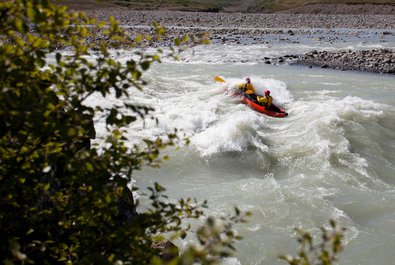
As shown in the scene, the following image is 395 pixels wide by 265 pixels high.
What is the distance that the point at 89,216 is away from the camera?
138 inches

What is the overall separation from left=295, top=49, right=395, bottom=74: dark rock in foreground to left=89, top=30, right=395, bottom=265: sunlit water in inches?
214

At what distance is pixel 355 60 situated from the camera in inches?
1277

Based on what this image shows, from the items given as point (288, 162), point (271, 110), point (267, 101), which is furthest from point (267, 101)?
point (288, 162)

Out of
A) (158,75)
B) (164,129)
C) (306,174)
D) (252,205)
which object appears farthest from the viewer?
(158,75)

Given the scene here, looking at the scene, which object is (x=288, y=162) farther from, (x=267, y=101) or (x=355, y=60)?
(x=355, y=60)

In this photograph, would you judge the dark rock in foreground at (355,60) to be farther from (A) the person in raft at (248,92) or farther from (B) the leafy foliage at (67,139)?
(B) the leafy foliage at (67,139)

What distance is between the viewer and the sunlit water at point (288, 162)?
33.7 feet

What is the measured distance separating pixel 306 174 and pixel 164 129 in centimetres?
647

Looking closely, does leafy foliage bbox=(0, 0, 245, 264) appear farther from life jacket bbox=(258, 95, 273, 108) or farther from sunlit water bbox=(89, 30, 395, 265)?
life jacket bbox=(258, 95, 273, 108)

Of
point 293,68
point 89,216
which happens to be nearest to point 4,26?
point 89,216

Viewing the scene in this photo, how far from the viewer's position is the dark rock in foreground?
1196 inches

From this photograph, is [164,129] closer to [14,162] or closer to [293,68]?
[14,162]

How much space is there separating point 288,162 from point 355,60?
21.3 meters

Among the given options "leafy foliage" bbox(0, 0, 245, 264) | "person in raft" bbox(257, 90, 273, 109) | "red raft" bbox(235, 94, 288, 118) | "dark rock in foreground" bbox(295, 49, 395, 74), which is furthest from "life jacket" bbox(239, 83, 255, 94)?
"leafy foliage" bbox(0, 0, 245, 264)
